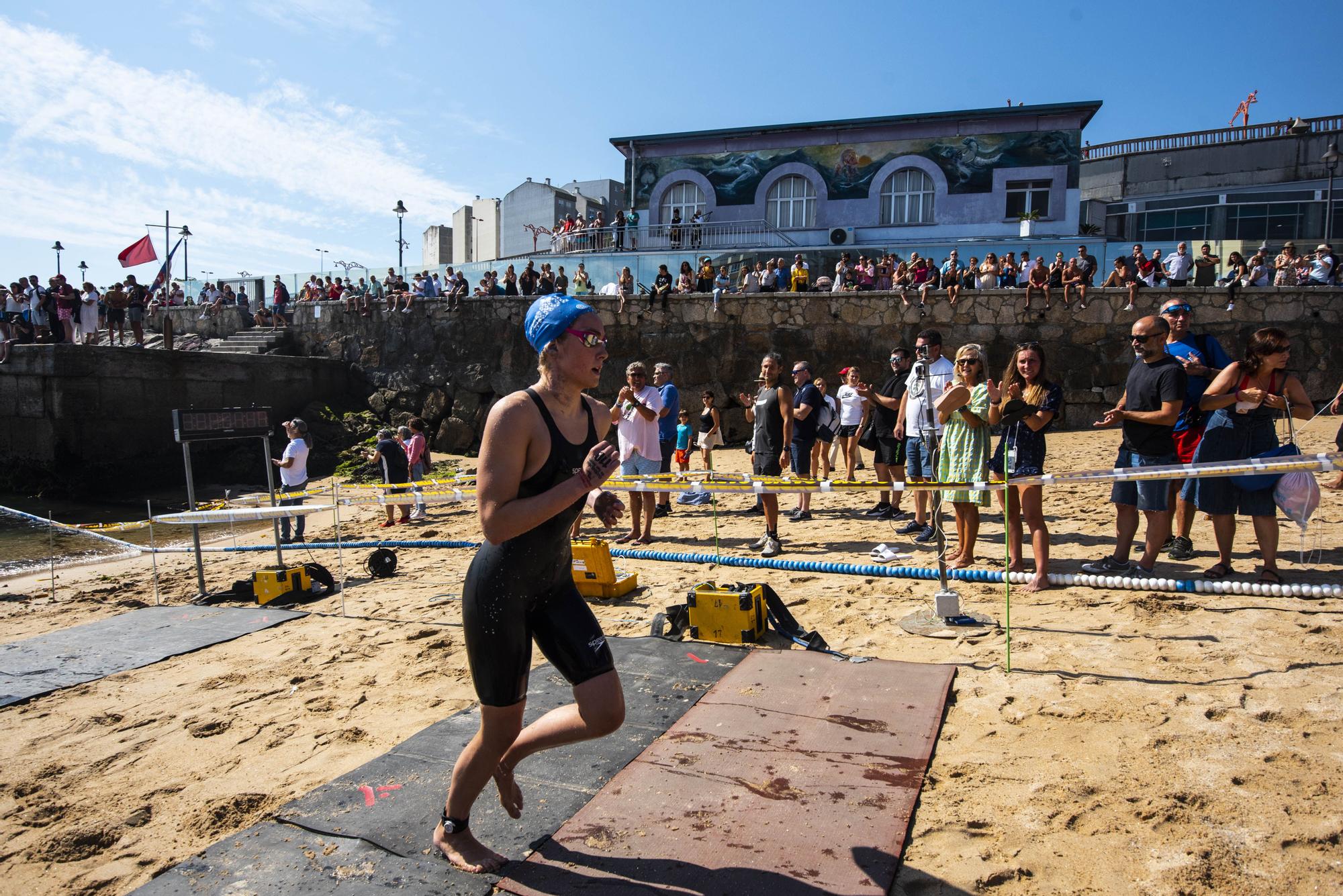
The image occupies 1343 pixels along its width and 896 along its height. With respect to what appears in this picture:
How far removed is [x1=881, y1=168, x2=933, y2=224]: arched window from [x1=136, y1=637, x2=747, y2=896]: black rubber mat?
945 inches

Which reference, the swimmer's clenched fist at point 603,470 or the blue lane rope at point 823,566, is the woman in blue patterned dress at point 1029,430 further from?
the swimmer's clenched fist at point 603,470

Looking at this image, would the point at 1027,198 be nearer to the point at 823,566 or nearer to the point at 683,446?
the point at 683,446

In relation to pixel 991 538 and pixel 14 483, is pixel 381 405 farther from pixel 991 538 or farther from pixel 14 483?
pixel 991 538

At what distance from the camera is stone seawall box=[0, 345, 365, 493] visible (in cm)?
1803

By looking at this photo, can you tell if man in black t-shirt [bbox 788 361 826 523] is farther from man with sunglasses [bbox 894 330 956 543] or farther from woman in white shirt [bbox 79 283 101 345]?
woman in white shirt [bbox 79 283 101 345]

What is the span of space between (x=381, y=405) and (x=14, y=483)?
27.0ft

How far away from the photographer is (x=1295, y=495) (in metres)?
5.32

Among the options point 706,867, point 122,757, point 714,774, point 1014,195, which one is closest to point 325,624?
point 122,757

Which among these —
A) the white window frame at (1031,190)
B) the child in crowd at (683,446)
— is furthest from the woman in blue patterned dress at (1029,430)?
the white window frame at (1031,190)

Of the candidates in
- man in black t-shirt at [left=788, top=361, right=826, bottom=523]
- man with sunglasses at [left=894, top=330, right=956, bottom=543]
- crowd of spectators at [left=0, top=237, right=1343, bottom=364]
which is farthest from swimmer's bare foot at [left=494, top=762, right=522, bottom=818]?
crowd of spectators at [left=0, top=237, right=1343, bottom=364]

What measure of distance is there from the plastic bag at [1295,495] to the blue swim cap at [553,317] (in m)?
5.04

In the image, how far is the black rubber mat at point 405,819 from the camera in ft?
9.16

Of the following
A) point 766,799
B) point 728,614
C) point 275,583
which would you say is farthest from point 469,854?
point 275,583

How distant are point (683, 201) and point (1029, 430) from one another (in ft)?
76.6
